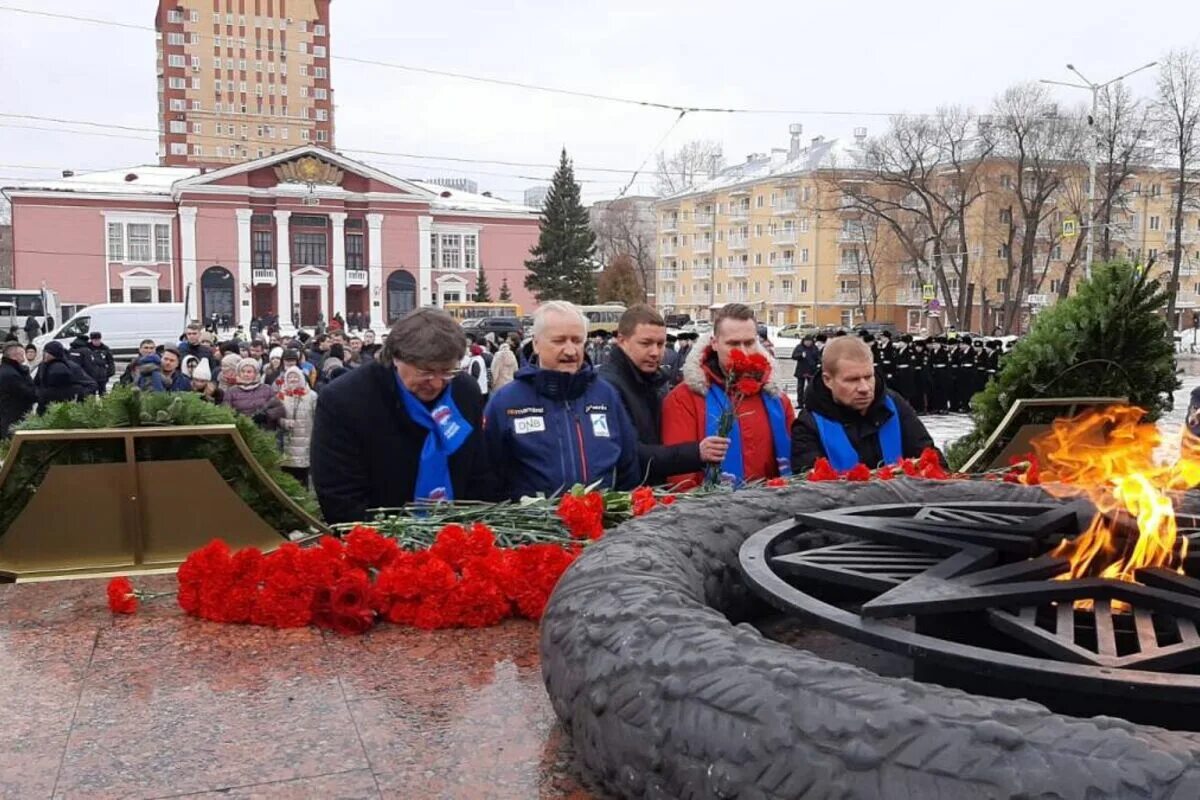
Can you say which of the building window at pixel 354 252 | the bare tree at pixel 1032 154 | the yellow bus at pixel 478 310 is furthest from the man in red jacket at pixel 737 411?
the building window at pixel 354 252

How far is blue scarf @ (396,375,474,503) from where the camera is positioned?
A: 11.3 feet

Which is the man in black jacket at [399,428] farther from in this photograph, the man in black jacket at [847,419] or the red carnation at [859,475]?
the man in black jacket at [847,419]

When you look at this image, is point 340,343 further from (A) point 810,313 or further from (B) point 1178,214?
(A) point 810,313

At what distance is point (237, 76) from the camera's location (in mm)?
84250

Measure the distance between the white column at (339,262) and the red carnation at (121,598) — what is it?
58657 millimetres

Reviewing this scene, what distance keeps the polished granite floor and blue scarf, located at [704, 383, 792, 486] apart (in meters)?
1.62

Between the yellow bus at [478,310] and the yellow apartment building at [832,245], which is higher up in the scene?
the yellow apartment building at [832,245]

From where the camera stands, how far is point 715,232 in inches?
2749

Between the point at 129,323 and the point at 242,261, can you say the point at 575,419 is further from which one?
the point at 242,261

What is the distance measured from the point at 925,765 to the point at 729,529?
1.30 m

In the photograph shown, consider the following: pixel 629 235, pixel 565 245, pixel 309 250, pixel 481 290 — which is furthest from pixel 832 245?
pixel 309 250

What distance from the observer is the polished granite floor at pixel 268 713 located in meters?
1.93

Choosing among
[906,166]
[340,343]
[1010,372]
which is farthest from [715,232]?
[1010,372]

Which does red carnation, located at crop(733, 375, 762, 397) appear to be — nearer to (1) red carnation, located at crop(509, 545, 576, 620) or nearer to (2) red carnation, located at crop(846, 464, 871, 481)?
(2) red carnation, located at crop(846, 464, 871, 481)
